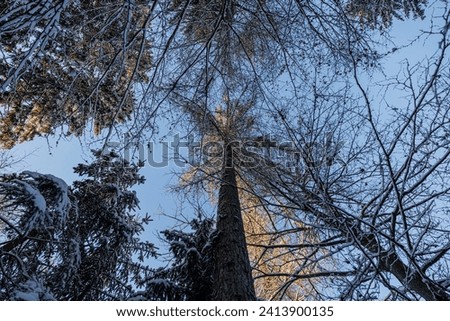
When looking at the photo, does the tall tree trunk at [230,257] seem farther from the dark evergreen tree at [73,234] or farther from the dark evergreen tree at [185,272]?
the dark evergreen tree at [73,234]

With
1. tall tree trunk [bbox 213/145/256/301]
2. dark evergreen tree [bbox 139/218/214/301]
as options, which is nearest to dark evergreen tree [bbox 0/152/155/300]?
dark evergreen tree [bbox 139/218/214/301]

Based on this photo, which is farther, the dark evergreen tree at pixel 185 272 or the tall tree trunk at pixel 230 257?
the dark evergreen tree at pixel 185 272

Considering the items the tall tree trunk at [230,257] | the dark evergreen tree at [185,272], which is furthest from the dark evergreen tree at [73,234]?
the tall tree trunk at [230,257]

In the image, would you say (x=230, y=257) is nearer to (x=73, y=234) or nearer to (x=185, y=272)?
(x=185, y=272)

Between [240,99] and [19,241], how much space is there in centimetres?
450

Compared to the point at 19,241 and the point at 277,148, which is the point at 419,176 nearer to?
the point at 277,148

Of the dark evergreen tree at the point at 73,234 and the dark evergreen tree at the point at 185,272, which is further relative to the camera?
the dark evergreen tree at the point at 185,272

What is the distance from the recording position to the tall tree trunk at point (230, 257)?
397 centimetres

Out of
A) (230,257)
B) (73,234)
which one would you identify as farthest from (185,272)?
(73,234)

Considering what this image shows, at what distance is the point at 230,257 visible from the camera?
4.48 metres

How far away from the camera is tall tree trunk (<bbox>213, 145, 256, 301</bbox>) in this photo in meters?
3.97
